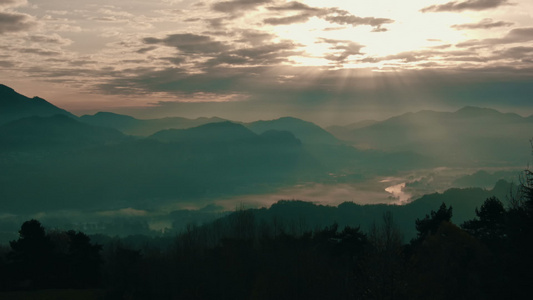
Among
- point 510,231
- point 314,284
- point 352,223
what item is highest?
point 510,231

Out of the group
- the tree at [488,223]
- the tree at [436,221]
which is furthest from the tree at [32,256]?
the tree at [488,223]

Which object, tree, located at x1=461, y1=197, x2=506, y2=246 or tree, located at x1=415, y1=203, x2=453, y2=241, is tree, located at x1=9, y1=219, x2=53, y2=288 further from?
tree, located at x1=461, y1=197, x2=506, y2=246

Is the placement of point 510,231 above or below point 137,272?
above

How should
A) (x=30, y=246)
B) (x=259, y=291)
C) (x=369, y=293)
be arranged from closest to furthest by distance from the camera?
(x=369, y=293), (x=259, y=291), (x=30, y=246)

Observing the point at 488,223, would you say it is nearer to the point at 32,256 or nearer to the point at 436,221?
the point at 436,221

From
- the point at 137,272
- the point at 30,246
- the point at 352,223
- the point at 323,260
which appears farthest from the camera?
the point at 352,223

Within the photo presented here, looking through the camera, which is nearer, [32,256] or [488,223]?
[488,223]

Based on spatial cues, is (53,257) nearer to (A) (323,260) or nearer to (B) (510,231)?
(A) (323,260)

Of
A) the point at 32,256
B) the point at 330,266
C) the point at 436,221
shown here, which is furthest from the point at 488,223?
the point at 32,256

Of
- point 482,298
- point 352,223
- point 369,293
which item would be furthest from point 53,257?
point 352,223
